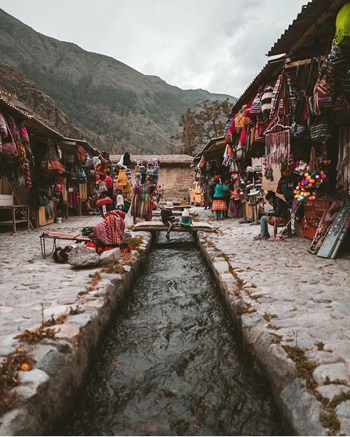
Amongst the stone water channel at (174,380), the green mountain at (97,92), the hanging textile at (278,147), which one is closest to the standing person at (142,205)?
the hanging textile at (278,147)

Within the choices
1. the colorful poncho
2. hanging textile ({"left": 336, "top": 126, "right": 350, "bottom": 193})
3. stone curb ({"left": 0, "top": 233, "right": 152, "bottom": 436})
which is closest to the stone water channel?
stone curb ({"left": 0, "top": 233, "right": 152, "bottom": 436})

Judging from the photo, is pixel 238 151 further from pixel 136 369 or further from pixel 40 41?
pixel 40 41

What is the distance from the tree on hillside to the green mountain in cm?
784

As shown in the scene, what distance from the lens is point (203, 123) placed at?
133 ft

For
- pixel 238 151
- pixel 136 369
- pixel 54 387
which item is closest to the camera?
pixel 54 387

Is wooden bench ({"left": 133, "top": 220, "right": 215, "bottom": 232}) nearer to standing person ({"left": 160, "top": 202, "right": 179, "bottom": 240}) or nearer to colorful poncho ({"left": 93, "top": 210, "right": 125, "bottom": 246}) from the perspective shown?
standing person ({"left": 160, "top": 202, "right": 179, "bottom": 240})

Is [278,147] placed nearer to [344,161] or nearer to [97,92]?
[344,161]

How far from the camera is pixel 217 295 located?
17.6 ft

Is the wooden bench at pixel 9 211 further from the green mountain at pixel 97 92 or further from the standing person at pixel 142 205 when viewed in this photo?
the green mountain at pixel 97 92

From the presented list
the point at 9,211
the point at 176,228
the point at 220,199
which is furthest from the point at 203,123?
the point at 176,228

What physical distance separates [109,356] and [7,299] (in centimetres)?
156

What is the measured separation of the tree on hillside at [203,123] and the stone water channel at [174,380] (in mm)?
36111

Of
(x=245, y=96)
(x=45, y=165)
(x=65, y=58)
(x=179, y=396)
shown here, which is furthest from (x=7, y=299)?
(x=65, y=58)

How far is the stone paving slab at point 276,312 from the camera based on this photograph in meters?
2.21
